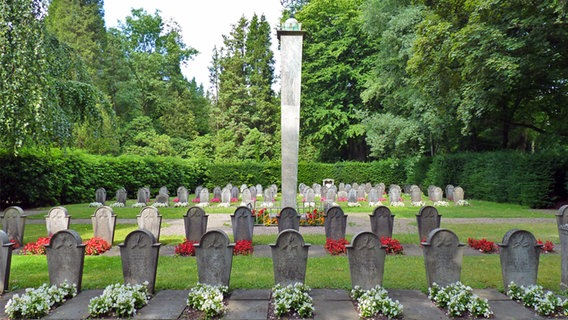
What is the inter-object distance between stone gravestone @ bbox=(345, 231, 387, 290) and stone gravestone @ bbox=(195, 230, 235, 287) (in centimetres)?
206

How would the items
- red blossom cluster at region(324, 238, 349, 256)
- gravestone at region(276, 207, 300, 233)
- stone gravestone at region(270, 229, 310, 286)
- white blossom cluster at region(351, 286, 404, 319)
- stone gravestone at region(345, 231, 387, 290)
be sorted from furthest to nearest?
1. gravestone at region(276, 207, 300, 233)
2. red blossom cluster at region(324, 238, 349, 256)
3. stone gravestone at region(270, 229, 310, 286)
4. stone gravestone at region(345, 231, 387, 290)
5. white blossom cluster at region(351, 286, 404, 319)

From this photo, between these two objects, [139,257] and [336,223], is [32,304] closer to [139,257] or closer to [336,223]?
[139,257]

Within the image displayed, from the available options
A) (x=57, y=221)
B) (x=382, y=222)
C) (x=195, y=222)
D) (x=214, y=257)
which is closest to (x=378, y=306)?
(x=214, y=257)

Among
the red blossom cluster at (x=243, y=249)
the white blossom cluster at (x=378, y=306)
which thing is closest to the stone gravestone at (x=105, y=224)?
the red blossom cluster at (x=243, y=249)

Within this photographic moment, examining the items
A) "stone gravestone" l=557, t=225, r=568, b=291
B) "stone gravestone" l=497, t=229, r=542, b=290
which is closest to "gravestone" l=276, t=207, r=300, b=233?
"stone gravestone" l=497, t=229, r=542, b=290

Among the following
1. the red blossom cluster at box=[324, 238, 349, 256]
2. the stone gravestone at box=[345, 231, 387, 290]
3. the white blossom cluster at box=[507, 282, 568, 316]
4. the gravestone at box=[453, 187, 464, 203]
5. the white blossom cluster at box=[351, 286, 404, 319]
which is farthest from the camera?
the gravestone at box=[453, 187, 464, 203]

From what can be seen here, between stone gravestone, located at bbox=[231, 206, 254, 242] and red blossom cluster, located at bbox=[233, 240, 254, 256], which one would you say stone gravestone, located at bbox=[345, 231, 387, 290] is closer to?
red blossom cluster, located at bbox=[233, 240, 254, 256]

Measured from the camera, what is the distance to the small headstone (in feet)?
22.0

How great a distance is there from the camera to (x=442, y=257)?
22.0ft

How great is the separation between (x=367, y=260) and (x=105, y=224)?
24.5ft

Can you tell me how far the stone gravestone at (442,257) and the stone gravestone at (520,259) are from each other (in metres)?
0.79

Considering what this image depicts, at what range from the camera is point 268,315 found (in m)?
5.73

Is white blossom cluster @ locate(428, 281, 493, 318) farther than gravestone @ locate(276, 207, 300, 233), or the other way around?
gravestone @ locate(276, 207, 300, 233)

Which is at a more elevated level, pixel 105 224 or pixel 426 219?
A: pixel 426 219
